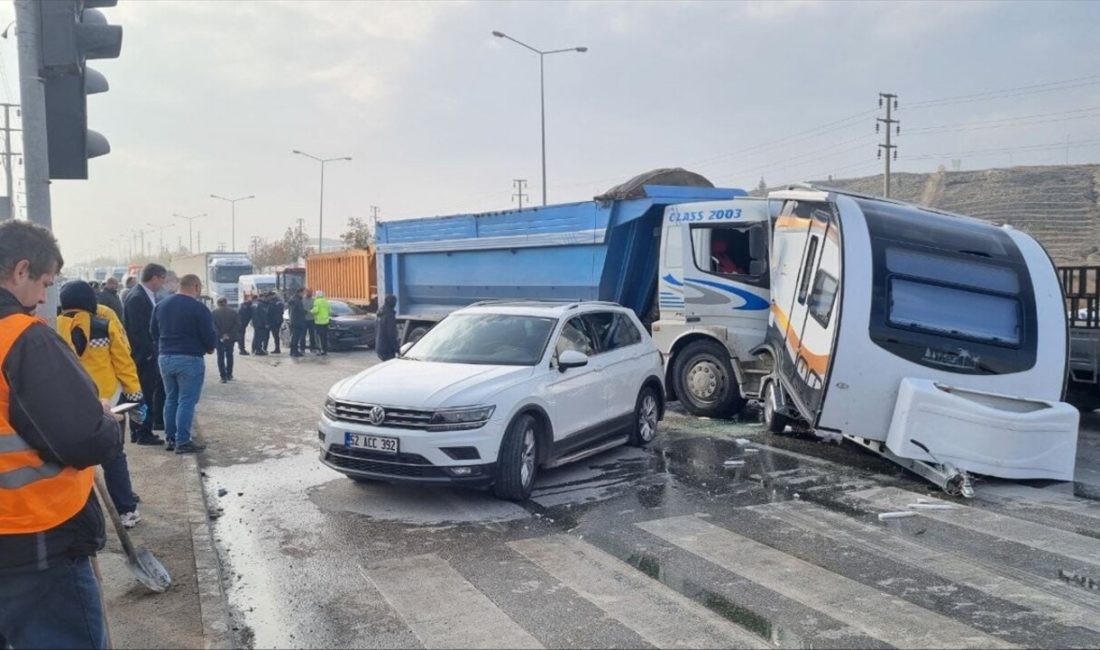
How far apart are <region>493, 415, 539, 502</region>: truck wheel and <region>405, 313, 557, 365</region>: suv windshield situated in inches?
30.4

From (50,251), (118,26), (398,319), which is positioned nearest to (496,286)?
(398,319)

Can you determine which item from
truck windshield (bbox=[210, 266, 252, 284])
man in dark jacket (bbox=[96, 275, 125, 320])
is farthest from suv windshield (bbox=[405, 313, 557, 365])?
truck windshield (bbox=[210, 266, 252, 284])

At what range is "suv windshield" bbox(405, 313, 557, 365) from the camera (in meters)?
8.20

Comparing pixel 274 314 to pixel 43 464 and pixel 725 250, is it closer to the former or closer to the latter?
pixel 725 250

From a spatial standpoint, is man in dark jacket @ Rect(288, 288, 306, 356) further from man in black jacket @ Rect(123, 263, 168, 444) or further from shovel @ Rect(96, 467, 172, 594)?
shovel @ Rect(96, 467, 172, 594)

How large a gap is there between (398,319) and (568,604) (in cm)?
1382

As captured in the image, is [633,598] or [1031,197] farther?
[1031,197]

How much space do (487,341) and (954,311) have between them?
181 inches

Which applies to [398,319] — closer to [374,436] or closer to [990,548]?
[374,436]

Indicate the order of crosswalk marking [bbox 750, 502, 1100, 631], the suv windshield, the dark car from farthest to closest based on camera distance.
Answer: the dark car → the suv windshield → crosswalk marking [bbox 750, 502, 1100, 631]

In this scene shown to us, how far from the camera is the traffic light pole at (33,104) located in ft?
17.6

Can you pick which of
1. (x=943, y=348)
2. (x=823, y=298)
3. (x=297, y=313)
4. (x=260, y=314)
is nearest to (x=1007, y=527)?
(x=943, y=348)

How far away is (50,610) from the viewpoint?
9.25 feet

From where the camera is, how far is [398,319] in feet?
60.3
